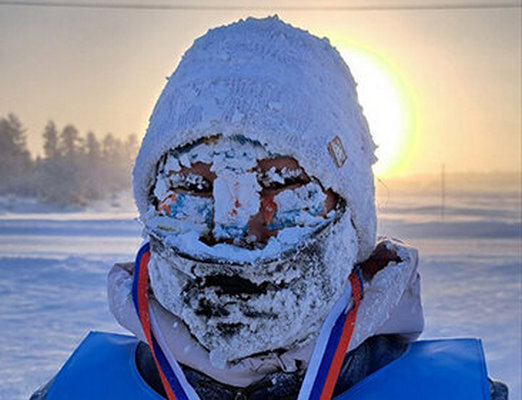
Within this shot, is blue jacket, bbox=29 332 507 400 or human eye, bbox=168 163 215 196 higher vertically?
human eye, bbox=168 163 215 196

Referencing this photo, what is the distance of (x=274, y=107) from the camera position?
1215 mm

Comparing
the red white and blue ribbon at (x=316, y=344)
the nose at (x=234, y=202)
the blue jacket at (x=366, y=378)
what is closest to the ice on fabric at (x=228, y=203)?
the nose at (x=234, y=202)

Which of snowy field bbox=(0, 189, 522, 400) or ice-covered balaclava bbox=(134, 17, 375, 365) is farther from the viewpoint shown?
snowy field bbox=(0, 189, 522, 400)

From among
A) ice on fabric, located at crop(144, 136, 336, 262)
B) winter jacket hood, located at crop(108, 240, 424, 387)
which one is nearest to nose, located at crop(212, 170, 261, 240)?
ice on fabric, located at crop(144, 136, 336, 262)

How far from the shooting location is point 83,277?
16.6ft

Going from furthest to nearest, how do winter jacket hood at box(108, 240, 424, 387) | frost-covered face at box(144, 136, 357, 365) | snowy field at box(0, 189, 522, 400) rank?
snowy field at box(0, 189, 522, 400), winter jacket hood at box(108, 240, 424, 387), frost-covered face at box(144, 136, 357, 365)

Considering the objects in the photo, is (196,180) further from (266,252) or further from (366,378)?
(366,378)

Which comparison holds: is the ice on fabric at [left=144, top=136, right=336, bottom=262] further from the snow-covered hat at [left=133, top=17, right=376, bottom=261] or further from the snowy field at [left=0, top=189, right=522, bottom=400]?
the snowy field at [left=0, top=189, right=522, bottom=400]

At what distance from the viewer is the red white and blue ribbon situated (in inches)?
47.2

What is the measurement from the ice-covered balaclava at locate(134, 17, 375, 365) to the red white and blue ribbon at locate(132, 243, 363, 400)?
1.0 inches

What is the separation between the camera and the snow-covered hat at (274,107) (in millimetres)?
1195

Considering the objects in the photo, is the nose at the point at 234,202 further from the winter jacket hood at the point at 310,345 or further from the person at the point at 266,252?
the winter jacket hood at the point at 310,345

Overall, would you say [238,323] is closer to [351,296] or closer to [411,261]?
[351,296]

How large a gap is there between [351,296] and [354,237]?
109 millimetres
